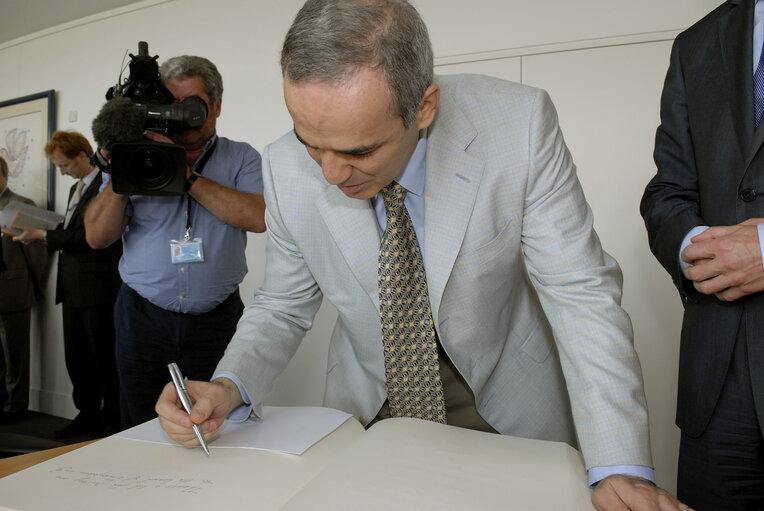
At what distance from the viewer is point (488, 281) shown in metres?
1.03

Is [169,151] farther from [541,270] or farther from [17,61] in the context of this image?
[17,61]

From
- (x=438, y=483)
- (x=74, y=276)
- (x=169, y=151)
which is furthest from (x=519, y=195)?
(x=74, y=276)

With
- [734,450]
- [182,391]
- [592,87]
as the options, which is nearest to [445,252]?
[182,391]

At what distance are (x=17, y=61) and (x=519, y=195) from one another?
4892mm

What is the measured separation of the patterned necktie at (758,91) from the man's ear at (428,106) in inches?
24.7

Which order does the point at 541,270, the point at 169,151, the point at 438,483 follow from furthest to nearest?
the point at 169,151
the point at 541,270
the point at 438,483

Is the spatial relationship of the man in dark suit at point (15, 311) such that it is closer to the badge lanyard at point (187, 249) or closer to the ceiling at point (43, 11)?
the ceiling at point (43, 11)

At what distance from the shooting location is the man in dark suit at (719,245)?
995 mm

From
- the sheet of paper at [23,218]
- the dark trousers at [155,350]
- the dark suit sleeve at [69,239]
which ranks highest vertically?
the sheet of paper at [23,218]

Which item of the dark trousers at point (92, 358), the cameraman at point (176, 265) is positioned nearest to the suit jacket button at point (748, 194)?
the cameraman at point (176, 265)

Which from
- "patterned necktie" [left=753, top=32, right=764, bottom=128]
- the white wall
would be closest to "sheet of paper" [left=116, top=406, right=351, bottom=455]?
"patterned necktie" [left=753, top=32, right=764, bottom=128]

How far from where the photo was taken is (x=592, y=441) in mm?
774

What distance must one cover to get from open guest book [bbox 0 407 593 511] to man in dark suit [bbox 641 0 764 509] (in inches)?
16.3

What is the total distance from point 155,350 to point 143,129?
69cm
